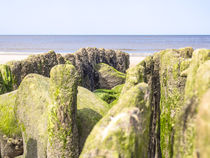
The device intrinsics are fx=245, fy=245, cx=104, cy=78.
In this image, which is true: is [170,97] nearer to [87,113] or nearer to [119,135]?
[87,113]

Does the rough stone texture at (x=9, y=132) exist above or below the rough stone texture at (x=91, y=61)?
below

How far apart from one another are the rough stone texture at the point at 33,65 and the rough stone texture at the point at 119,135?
19.8 feet

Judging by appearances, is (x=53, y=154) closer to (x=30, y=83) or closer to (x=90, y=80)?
(x=30, y=83)

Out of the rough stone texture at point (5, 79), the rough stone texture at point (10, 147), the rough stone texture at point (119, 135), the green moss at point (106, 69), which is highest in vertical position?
the rough stone texture at point (119, 135)

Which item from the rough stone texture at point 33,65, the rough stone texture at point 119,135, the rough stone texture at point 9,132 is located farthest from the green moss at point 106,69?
the rough stone texture at point 119,135

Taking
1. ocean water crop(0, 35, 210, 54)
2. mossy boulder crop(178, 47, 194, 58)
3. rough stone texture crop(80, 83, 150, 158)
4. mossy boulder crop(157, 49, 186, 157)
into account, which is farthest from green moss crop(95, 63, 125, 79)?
ocean water crop(0, 35, 210, 54)

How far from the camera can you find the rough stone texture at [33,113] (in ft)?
15.8

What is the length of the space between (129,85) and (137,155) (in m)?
1.58

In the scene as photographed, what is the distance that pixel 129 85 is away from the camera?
11.4 feet

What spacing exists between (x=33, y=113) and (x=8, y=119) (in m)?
1.09

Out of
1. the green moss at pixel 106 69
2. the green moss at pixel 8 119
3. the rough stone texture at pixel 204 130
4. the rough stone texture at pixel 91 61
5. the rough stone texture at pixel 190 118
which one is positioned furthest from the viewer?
the green moss at pixel 106 69

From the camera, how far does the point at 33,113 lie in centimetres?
512

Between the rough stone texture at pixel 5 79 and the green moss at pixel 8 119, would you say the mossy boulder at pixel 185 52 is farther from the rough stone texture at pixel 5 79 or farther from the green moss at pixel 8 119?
the rough stone texture at pixel 5 79

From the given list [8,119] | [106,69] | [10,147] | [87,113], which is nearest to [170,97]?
[87,113]
